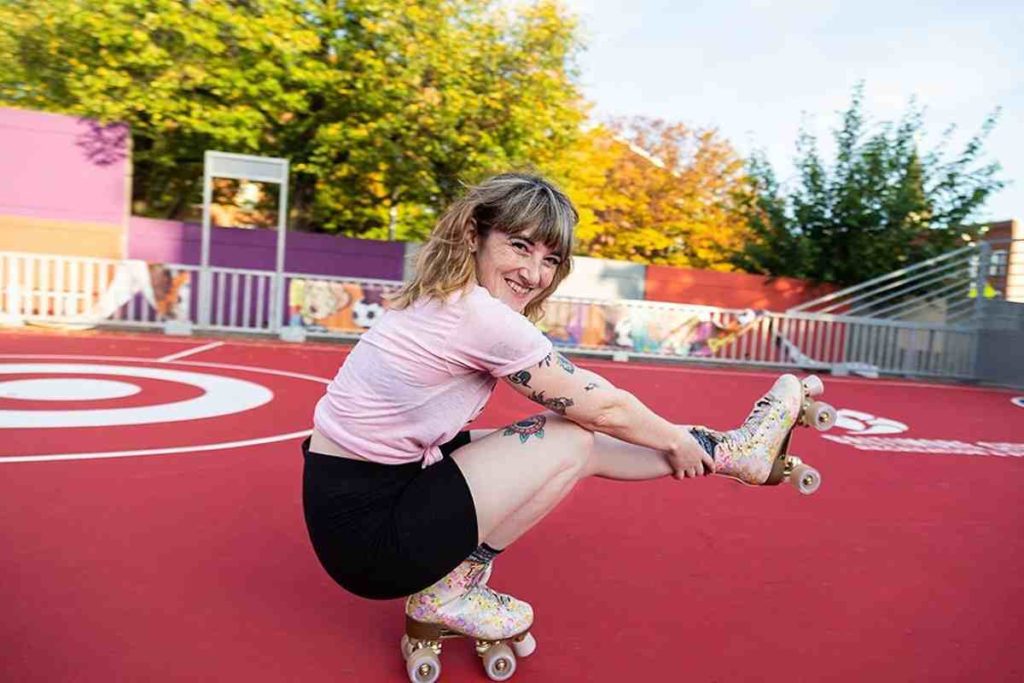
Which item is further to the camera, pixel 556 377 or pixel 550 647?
pixel 550 647

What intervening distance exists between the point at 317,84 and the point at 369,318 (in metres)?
4.80

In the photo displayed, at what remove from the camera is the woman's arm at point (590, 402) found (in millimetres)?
1960

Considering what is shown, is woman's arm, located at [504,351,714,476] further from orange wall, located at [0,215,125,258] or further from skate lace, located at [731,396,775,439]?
orange wall, located at [0,215,125,258]

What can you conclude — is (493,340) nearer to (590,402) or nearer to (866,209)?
(590,402)

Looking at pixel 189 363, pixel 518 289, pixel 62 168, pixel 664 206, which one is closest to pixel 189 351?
pixel 189 363

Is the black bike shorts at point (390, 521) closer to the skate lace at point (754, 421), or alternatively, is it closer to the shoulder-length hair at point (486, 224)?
the shoulder-length hair at point (486, 224)

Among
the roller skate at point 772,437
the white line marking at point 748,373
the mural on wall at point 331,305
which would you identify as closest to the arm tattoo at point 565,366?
the roller skate at point 772,437

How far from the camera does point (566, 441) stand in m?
2.06

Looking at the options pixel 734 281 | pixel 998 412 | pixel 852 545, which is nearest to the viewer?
pixel 852 545

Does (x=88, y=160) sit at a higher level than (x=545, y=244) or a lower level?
higher

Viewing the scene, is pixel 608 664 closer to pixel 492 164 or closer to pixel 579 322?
pixel 579 322

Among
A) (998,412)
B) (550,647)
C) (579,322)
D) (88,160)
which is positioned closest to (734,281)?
(579,322)

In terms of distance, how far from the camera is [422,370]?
1.92m

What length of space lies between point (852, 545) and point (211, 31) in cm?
1311
